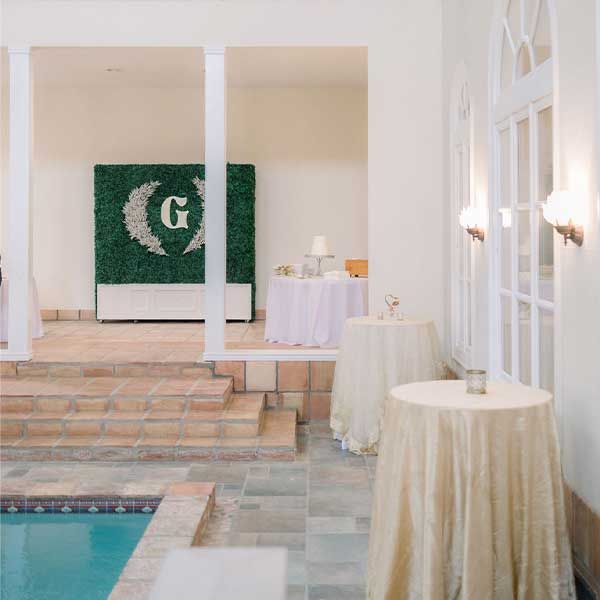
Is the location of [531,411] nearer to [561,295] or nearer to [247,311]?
[561,295]

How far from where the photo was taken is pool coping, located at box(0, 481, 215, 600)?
374 centimetres

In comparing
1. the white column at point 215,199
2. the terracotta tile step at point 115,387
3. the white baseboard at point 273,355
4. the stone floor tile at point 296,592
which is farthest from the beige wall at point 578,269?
the white column at point 215,199

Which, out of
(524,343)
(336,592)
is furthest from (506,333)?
(336,592)

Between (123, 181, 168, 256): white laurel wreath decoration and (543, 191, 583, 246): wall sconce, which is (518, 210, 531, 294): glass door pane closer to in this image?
(543, 191, 583, 246): wall sconce

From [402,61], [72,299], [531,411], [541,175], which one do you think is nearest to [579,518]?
[531,411]

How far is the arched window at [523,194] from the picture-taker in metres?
4.18

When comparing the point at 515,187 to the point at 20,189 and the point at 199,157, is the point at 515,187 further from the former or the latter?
the point at 199,157

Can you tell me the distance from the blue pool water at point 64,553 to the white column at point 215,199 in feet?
8.37

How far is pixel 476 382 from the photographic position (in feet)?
11.4

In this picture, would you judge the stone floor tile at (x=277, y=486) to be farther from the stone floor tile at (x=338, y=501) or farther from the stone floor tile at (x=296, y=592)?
the stone floor tile at (x=296, y=592)

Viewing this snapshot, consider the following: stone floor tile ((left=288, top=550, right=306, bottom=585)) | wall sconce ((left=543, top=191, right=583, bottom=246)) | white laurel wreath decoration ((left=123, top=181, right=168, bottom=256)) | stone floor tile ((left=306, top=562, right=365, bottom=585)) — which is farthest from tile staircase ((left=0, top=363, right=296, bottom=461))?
white laurel wreath decoration ((left=123, top=181, right=168, bottom=256))

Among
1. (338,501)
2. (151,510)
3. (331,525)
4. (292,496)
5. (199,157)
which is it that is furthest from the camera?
(199,157)

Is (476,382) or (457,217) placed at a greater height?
(457,217)

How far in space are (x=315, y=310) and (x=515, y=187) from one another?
3592 millimetres
